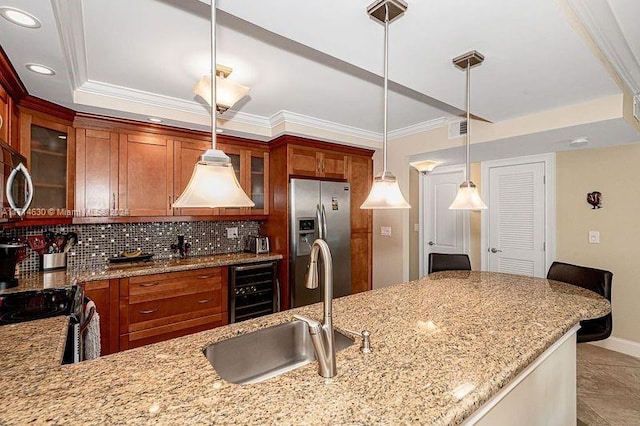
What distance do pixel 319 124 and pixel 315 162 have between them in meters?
0.44

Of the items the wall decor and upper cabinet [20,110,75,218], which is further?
the wall decor

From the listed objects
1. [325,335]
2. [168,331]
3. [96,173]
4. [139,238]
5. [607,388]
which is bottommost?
[607,388]

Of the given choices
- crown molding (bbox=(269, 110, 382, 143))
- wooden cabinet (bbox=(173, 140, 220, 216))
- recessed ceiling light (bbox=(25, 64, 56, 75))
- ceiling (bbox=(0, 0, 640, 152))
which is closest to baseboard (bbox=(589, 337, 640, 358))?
ceiling (bbox=(0, 0, 640, 152))

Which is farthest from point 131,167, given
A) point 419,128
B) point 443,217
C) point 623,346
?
point 623,346

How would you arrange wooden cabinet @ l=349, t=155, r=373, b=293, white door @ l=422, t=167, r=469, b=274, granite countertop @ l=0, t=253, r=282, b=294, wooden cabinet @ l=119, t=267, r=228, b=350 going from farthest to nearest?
white door @ l=422, t=167, r=469, b=274 < wooden cabinet @ l=349, t=155, r=373, b=293 < wooden cabinet @ l=119, t=267, r=228, b=350 < granite countertop @ l=0, t=253, r=282, b=294

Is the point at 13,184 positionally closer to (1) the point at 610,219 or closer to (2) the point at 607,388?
(2) the point at 607,388

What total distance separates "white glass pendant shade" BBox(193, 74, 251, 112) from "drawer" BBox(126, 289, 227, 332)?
172cm

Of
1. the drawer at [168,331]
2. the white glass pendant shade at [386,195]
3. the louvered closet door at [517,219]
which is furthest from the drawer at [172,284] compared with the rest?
the louvered closet door at [517,219]

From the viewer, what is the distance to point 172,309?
283 cm

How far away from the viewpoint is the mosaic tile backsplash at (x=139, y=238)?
2799mm

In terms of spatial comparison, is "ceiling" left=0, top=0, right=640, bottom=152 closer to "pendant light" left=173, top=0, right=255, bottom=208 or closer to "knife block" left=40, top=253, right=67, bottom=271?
"pendant light" left=173, top=0, right=255, bottom=208

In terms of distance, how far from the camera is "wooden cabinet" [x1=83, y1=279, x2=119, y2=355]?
247 cm

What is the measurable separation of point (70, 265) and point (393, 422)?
316 centimetres

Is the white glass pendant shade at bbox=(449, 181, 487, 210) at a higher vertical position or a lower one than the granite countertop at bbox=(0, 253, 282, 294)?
higher
